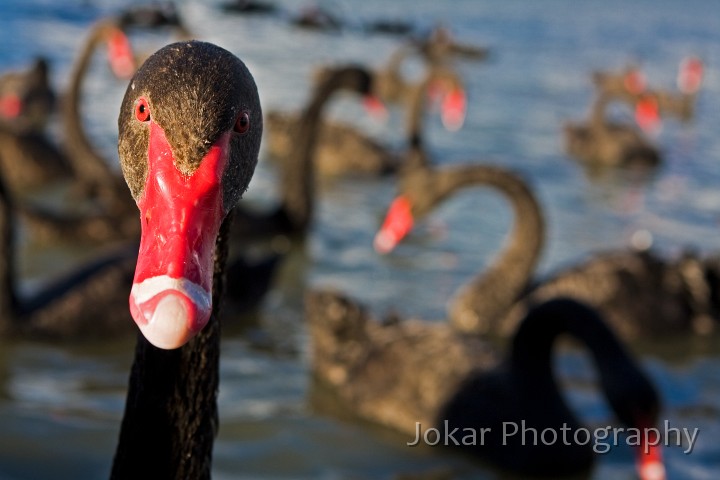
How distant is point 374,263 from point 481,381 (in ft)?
7.79

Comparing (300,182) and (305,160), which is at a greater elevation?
(305,160)

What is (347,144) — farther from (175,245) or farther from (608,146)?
(175,245)

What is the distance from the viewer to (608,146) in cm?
985

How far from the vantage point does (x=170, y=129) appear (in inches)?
63.6

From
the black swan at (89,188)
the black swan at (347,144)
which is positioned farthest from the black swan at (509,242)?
the black swan at (347,144)

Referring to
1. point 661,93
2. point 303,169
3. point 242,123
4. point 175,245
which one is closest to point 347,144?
point 303,169

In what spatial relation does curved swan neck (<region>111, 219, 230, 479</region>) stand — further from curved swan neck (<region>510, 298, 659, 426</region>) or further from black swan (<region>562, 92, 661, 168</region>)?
black swan (<region>562, 92, 661, 168</region>)

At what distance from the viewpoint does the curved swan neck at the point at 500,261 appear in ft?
17.4

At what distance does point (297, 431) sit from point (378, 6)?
77.3ft

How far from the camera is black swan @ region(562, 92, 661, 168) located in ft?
31.9

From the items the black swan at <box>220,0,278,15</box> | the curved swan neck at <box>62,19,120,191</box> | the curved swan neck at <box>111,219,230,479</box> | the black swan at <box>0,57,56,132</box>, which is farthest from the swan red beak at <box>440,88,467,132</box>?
the black swan at <box>220,0,278,15</box>

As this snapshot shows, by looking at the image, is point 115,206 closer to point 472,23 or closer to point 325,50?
point 325,50

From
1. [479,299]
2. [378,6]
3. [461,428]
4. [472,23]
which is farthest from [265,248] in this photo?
[378,6]

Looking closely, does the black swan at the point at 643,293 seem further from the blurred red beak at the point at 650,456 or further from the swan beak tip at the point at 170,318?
the swan beak tip at the point at 170,318
